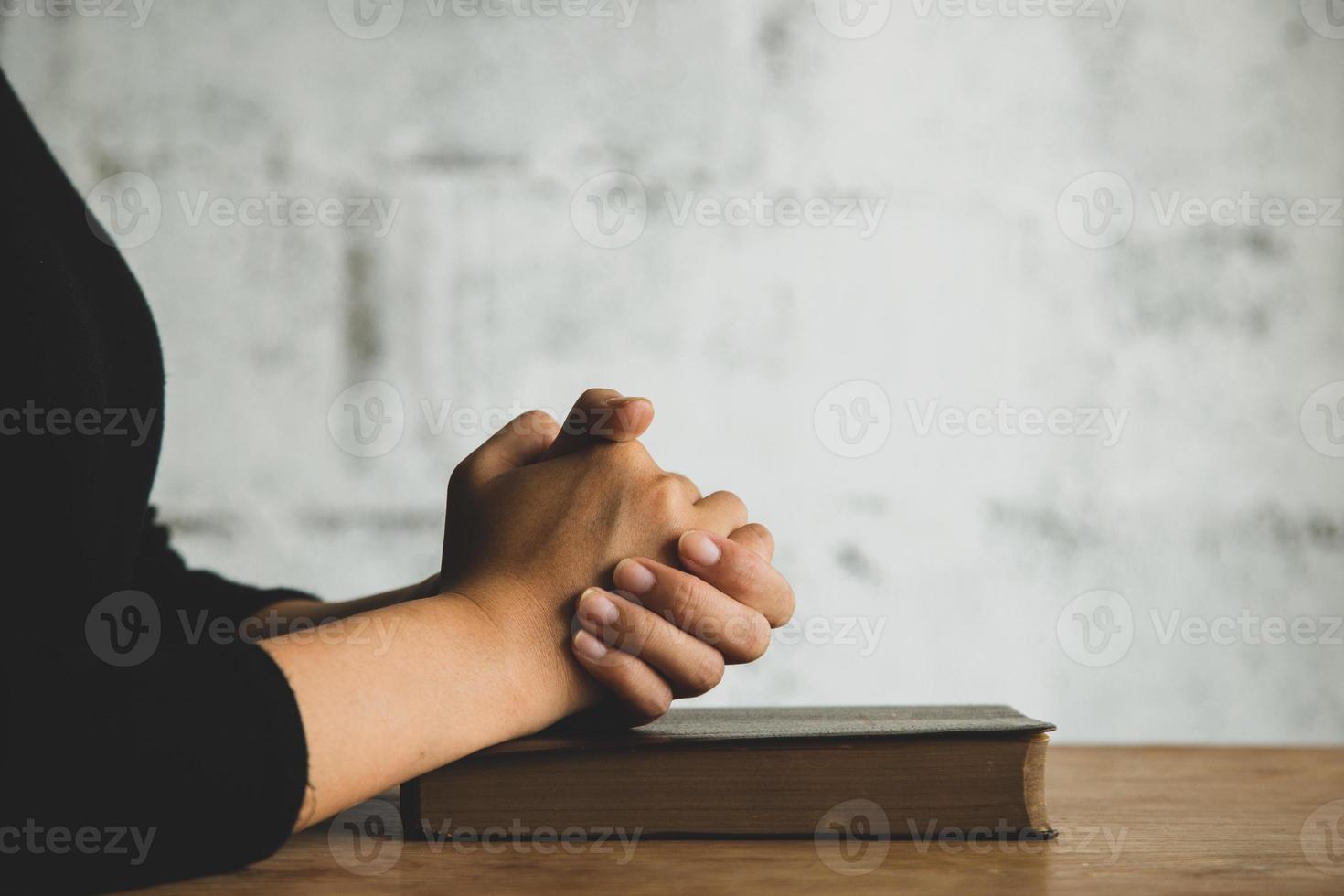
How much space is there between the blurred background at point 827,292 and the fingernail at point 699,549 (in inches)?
38.7

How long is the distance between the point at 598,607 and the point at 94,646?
25cm

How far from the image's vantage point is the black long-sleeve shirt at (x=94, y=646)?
42 cm

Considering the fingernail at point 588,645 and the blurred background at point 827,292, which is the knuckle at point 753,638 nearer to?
the fingernail at point 588,645

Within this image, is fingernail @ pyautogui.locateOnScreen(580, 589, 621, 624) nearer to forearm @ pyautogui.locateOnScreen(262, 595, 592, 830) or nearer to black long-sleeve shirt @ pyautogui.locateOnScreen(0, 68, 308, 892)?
forearm @ pyautogui.locateOnScreen(262, 595, 592, 830)

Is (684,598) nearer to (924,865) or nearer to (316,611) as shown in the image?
(924,865)

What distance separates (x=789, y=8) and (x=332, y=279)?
2.63 feet

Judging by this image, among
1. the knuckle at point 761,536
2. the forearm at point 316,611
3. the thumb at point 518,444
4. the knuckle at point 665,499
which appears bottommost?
the forearm at point 316,611

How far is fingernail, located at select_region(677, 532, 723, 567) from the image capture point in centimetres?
60

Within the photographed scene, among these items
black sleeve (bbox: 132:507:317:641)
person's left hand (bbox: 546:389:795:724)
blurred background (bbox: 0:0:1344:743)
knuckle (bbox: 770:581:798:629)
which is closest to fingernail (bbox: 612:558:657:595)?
person's left hand (bbox: 546:389:795:724)

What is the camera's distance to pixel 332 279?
158cm

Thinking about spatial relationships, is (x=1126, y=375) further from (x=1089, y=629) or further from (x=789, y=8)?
A: (x=789, y=8)

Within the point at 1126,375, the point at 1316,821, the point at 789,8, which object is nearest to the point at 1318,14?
the point at 1126,375

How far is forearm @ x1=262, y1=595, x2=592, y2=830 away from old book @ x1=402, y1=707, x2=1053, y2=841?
0.03m

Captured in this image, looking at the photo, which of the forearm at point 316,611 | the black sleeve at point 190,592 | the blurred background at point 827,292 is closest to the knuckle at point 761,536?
the forearm at point 316,611
